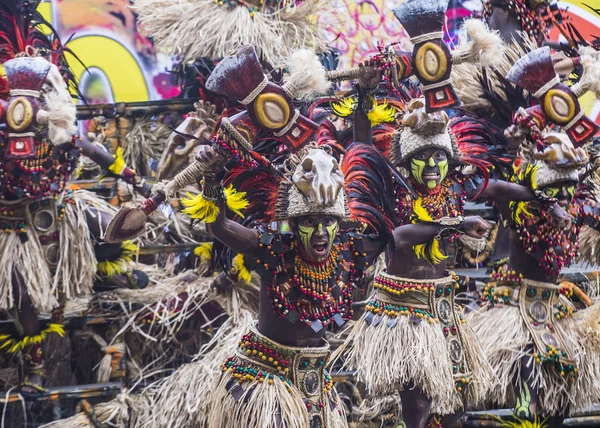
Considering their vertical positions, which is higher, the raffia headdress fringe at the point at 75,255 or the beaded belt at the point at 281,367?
the raffia headdress fringe at the point at 75,255

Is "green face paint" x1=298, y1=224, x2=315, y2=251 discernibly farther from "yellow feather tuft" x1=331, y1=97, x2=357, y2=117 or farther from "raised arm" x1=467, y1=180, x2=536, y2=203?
"raised arm" x1=467, y1=180, x2=536, y2=203

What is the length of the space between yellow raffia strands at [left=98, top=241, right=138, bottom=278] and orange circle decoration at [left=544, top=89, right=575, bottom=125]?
8.64 feet

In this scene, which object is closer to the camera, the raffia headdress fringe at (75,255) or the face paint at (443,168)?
the face paint at (443,168)

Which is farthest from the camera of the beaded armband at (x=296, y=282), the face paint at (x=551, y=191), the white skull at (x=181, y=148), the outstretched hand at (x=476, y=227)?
the white skull at (x=181, y=148)

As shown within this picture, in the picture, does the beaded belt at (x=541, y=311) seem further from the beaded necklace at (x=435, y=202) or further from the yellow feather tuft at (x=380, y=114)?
the yellow feather tuft at (x=380, y=114)

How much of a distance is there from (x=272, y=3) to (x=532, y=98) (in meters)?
2.01

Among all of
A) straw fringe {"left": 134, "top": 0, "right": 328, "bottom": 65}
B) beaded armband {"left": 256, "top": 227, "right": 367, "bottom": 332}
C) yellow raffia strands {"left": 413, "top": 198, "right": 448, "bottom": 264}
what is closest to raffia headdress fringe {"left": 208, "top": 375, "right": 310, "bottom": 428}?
beaded armband {"left": 256, "top": 227, "right": 367, "bottom": 332}

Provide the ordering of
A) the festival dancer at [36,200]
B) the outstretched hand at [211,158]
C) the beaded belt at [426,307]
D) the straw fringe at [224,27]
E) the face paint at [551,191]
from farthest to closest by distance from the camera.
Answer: the straw fringe at [224,27]
the face paint at [551,191]
the festival dancer at [36,200]
the beaded belt at [426,307]
the outstretched hand at [211,158]

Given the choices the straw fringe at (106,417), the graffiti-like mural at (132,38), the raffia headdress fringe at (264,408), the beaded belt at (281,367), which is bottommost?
the straw fringe at (106,417)

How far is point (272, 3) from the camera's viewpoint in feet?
21.3

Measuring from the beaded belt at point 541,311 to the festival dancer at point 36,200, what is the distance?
238 cm

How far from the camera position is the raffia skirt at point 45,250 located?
5.18 m

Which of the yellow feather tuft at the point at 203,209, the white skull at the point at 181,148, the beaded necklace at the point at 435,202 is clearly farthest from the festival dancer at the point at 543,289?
the yellow feather tuft at the point at 203,209

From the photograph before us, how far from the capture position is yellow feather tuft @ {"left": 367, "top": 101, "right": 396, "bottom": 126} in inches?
172
